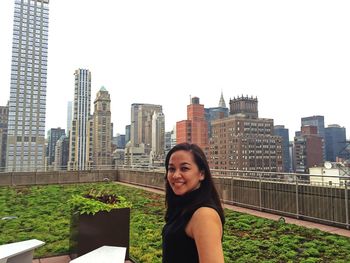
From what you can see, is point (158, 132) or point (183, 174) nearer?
point (183, 174)

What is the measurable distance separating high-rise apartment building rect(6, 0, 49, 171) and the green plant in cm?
15292

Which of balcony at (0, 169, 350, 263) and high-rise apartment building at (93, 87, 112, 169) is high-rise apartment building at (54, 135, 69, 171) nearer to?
high-rise apartment building at (93, 87, 112, 169)

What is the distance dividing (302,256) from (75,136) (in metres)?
183

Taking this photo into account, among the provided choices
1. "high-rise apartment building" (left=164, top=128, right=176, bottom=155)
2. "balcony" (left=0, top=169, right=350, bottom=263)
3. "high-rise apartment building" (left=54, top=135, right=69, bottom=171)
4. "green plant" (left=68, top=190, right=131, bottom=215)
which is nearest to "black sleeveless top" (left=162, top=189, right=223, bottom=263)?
"green plant" (left=68, top=190, right=131, bottom=215)

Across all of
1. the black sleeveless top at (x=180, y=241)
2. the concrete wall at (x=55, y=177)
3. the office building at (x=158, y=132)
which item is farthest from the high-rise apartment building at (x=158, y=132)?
the black sleeveless top at (x=180, y=241)

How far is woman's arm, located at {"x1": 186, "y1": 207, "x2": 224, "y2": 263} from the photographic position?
1.53 metres

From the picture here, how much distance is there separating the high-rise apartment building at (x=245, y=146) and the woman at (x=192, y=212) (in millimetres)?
123579

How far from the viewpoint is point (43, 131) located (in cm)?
16425

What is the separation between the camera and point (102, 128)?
465 feet

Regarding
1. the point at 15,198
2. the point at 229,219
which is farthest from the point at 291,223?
the point at 15,198

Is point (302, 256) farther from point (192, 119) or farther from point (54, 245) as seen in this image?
point (192, 119)

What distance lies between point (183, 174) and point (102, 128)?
14434 cm

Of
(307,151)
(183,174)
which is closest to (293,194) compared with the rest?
(183,174)

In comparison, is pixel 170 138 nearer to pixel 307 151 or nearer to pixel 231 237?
pixel 307 151
